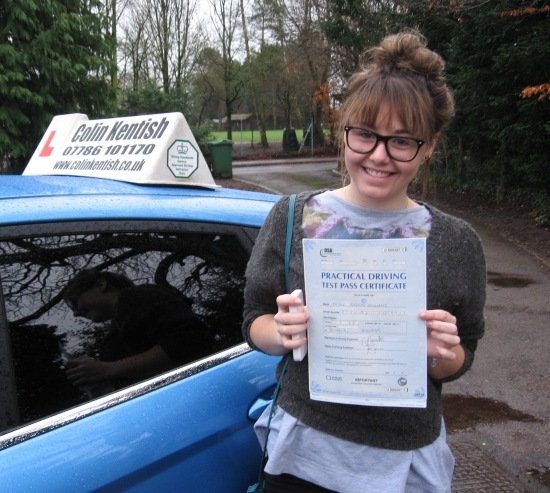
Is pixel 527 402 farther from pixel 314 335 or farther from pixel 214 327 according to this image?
pixel 314 335

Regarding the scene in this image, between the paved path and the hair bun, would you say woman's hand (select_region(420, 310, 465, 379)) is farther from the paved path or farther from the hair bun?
the paved path

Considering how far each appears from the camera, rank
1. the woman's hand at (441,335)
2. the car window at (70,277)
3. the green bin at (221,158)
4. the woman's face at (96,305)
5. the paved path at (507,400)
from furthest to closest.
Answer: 1. the green bin at (221,158)
2. the paved path at (507,400)
3. the woman's face at (96,305)
4. the car window at (70,277)
5. the woman's hand at (441,335)

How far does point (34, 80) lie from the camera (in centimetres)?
791

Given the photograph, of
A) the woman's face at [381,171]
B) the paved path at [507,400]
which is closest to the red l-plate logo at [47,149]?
the woman's face at [381,171]

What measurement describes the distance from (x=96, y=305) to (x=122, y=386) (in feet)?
0.86

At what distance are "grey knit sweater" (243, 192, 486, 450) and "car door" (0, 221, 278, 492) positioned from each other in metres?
0.35

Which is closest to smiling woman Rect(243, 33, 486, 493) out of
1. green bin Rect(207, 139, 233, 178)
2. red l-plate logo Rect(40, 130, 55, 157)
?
red l-plate logo Rect(40, 130, 55, 157)

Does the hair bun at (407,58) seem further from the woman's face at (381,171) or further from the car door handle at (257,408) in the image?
the car door handle at (257,408)

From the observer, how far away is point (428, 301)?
4.91ft

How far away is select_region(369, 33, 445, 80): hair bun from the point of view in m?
1.53

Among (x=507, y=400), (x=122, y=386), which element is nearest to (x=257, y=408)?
(x=122, y=386)

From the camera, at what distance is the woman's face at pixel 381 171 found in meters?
1.50

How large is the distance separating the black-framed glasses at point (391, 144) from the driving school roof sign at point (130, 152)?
1.02 m

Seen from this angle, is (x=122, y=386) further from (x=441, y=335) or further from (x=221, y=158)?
(x=221, y=158)
